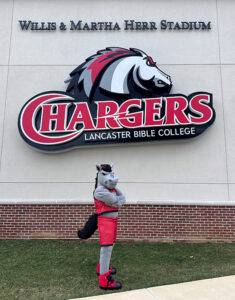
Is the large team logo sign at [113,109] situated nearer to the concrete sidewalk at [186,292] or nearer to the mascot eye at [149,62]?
the mascot eye at [149,62]

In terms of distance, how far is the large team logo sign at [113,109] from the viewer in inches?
295

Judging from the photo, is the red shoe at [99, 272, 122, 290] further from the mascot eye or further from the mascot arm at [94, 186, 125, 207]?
the mascot eye

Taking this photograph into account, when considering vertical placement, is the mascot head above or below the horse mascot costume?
above

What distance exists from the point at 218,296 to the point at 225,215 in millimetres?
3787

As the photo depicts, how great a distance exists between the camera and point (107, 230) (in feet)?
13.1

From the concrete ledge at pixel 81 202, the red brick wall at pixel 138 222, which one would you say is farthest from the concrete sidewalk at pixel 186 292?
the concrete ledge at pixel 81 202

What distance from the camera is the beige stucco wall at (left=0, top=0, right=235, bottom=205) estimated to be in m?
7.38

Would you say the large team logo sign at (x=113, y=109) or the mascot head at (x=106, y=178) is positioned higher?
the large team logo sign at (x=113, y=109)

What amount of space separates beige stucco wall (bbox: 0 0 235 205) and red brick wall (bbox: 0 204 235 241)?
0.26 meters

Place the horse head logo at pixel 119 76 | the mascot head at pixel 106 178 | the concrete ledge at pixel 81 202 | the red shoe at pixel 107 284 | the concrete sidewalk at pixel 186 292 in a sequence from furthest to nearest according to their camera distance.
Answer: the horse head logo at pixel 119 76, the concrete ledge at pixel 81 202, the mascot head at pixel 106 178, the red shoe at pixel 107 284, the concrete sidewalk at pixel 186 292

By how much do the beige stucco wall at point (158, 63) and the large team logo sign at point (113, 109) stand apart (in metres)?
0.38

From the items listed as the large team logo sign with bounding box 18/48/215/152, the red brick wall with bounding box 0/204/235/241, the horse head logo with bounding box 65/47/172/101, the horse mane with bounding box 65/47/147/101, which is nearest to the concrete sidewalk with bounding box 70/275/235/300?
the red brick wall with bounding box 0/204/235/241

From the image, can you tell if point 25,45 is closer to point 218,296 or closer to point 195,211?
point 195,211

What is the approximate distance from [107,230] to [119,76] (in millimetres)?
5435
